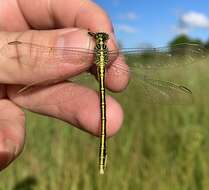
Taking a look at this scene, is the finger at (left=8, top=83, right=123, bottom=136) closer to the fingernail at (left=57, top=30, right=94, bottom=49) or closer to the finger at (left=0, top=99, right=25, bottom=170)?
the finger at (left=0, top=99, right=25, bottom=170)

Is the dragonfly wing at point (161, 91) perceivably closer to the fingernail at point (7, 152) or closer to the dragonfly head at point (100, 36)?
the dragonfly head at point (100, 36)

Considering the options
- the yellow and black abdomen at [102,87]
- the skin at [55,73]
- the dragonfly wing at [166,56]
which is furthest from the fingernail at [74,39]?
the dragonfly wing at [166,56]

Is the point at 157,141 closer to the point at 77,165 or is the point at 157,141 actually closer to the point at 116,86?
the point at 77,165

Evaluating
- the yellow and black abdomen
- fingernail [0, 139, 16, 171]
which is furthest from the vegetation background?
fingernail [0, 139, 16, 171]

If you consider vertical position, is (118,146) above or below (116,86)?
below

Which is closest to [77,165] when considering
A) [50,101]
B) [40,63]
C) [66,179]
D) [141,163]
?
[66,179]
